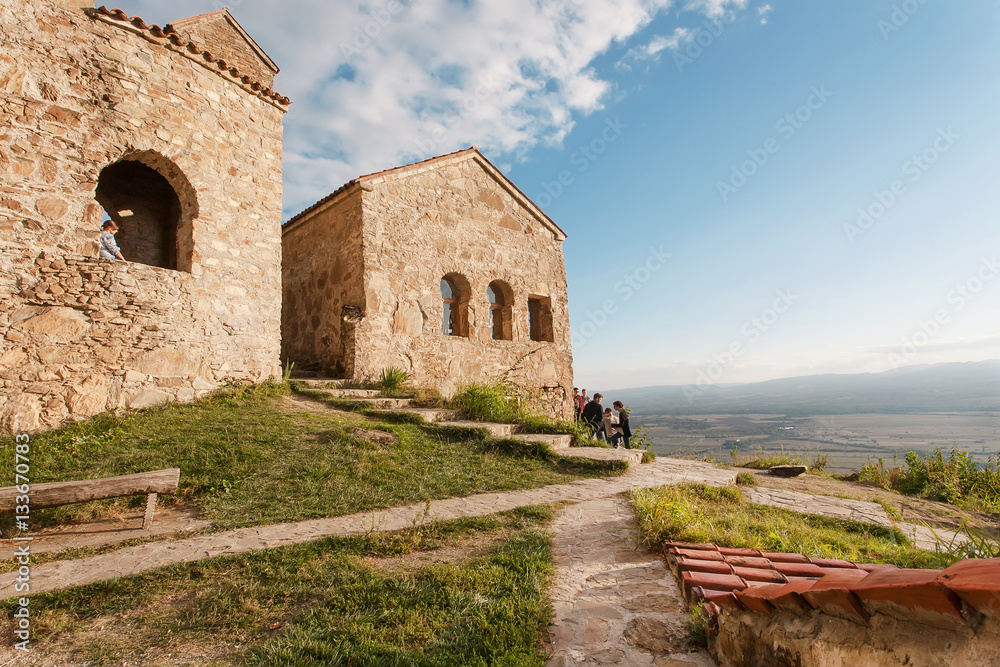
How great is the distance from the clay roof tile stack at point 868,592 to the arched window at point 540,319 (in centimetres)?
1062

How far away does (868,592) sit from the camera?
130 centimetres

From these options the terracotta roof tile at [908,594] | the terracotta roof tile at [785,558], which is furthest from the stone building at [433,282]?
the terracotta roof tile at [908,594]

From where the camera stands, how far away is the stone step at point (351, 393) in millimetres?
8562

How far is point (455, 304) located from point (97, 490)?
834 centimetres

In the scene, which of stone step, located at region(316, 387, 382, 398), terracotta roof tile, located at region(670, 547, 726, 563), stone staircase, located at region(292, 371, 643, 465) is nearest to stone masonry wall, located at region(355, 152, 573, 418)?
stone step, located at region(316, 387, 382, 398)

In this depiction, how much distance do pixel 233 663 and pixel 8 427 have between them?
543cm

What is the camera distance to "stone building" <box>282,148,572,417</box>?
1007cm

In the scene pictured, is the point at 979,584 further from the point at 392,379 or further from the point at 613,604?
the point at 392,379

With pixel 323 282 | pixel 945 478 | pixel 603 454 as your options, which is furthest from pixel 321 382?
pixel 945 478

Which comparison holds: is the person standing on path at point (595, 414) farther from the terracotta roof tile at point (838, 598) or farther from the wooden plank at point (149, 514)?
the terracotta roof tile at point (838, 598)

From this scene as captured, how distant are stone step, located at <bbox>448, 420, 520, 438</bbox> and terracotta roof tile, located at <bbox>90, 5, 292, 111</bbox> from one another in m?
6.64

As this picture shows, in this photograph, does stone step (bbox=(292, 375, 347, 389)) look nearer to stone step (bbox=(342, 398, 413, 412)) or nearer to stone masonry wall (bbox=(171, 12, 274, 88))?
stone step (bbox=(342, 398, 413, 412))

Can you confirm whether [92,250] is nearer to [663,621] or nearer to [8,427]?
[8,427]

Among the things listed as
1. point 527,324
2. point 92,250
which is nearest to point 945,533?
point 527,324
